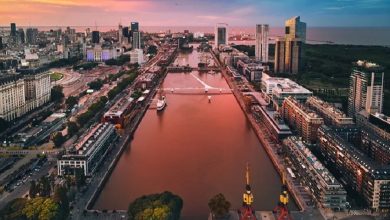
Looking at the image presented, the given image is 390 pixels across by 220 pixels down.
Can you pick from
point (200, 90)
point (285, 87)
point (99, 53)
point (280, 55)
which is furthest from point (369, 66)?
point (99, 53)

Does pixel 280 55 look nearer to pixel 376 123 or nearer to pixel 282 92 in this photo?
pixel 282 92

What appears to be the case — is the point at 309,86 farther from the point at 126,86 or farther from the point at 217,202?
the point at 217,202

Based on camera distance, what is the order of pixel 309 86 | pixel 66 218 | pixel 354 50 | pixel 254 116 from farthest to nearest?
pixel 354 50
pixel 309 86
pixel 254 116
pixel 66 218

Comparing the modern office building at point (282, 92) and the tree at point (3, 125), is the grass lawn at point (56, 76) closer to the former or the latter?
the tree at point (3, 125)

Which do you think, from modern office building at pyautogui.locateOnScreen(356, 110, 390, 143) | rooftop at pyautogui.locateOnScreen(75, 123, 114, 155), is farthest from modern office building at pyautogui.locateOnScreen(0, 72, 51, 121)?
modern office building at pyautogui.locateOnScreen(356, 110, 390, 143)

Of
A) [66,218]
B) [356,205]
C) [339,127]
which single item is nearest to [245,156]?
[339,127]

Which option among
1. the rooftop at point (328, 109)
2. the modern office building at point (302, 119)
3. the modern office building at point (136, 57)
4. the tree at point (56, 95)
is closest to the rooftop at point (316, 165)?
the modern office building at point (302, 119)
